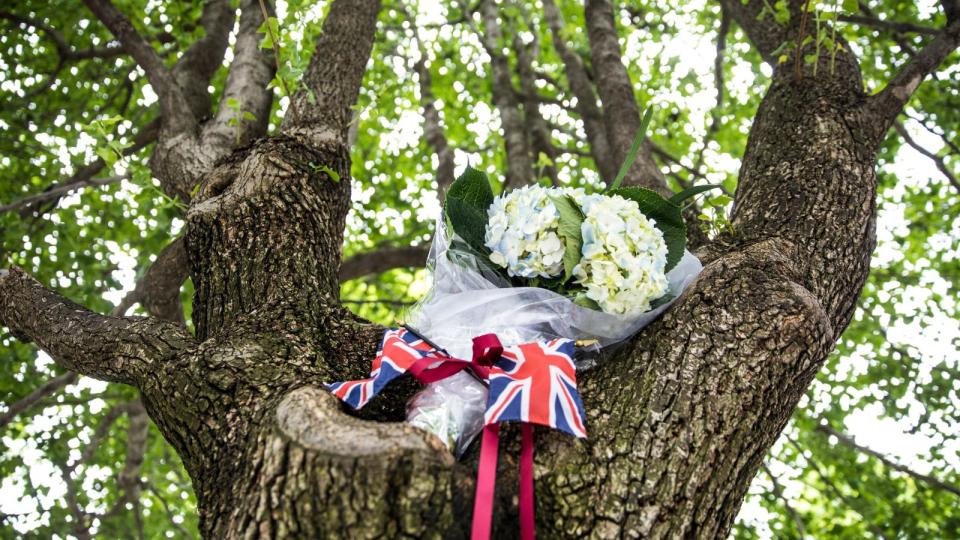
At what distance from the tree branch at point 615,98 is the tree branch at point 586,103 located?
0.29m

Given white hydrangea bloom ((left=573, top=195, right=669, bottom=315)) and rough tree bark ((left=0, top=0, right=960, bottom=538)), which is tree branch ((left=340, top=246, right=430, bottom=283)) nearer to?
rough tree bark ((left=0, top=0, right=960, bottom=538))

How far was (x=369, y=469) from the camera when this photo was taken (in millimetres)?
1350

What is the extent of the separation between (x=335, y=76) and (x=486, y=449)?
2409 millimetres

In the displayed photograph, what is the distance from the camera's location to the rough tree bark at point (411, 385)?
4.63ft

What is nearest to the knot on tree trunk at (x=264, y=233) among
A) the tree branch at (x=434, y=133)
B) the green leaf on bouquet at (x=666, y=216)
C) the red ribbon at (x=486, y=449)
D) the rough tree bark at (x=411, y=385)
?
the rough tree bark at (x=411, y=385)

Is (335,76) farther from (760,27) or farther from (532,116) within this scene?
(532,116)

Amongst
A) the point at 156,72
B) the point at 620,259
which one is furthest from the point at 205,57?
the point at 620,259

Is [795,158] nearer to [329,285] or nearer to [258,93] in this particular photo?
[329,285]

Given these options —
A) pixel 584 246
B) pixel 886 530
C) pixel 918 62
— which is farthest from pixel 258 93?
pixel 886 530

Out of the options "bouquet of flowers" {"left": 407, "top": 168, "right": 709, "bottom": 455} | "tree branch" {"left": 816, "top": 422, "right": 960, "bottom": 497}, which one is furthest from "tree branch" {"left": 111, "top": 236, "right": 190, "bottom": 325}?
"tree branch" {"left": 816, "top": 422, "right": 960, "bottom": 497}

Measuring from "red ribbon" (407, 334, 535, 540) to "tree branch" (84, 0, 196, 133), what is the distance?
2.33 meters

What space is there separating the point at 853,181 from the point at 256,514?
2.26m

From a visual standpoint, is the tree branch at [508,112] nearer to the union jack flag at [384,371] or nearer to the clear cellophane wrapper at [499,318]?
the clear cellophane wrapper at [499,318]

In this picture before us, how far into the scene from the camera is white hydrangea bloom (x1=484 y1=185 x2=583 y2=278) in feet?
6.17
